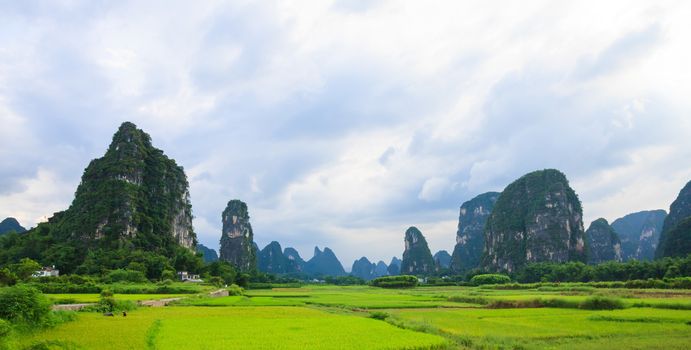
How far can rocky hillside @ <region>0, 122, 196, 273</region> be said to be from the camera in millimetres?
54500

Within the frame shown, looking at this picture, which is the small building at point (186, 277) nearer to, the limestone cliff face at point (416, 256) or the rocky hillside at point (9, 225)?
the rocky hillside at point (9, 225)

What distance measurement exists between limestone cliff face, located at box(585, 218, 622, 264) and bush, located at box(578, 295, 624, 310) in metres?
93.6

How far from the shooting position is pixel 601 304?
23016mm

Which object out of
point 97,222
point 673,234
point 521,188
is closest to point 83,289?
point 97,222

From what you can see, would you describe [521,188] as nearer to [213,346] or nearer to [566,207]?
[566,207]

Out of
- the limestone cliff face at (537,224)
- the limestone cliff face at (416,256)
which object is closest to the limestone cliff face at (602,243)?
the limestone cliff face at (537,224)

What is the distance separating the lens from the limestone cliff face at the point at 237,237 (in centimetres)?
10562

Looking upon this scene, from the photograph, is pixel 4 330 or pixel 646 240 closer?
pixel 4 330

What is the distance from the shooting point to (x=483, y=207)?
14825 cm

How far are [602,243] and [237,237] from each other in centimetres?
8886

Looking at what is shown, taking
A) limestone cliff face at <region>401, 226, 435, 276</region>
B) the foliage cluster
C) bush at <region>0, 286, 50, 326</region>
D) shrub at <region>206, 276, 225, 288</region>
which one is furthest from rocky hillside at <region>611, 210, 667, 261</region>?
bush at <region>0, 286, 50, 326</region>

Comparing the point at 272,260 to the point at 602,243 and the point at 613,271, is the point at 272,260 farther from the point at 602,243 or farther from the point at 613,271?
the point at 613,271

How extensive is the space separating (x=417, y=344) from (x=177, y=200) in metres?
75.1

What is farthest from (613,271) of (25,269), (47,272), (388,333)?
(47,272)
